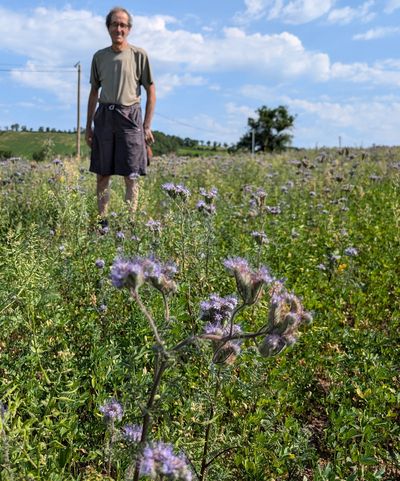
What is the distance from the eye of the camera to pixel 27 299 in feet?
8.64

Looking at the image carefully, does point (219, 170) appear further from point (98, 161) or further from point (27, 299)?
point (27, 299)

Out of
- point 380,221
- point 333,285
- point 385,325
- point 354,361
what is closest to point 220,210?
point 380,221

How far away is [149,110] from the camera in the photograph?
18.5 feet

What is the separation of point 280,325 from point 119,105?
4152 mm

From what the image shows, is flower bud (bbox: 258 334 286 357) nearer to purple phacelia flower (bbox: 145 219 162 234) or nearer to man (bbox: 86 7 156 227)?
purple phacelia flower (bbox: 145 219 162 234)

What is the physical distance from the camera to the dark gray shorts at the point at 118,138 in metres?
5.39

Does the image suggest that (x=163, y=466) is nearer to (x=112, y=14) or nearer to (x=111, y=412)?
(x=111, y=412)

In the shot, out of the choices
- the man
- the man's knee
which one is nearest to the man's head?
the man

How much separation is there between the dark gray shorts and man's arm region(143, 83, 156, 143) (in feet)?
0.40

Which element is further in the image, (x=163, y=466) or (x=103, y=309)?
(x=103, y=309)

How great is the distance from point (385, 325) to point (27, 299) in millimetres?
2395

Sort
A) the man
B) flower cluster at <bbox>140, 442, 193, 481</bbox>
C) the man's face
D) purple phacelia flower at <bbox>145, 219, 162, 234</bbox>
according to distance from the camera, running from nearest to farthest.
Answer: flower cluster at <bbox>140, 442, 193, 481</bbox> < purple phacelia flower at <bbox>145, 219, 162, 234</bbox> < the man's face < the man

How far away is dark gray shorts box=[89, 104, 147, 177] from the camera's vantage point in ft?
17.7

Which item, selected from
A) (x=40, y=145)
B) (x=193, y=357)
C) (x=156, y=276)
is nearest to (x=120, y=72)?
(x=40, y=145)
